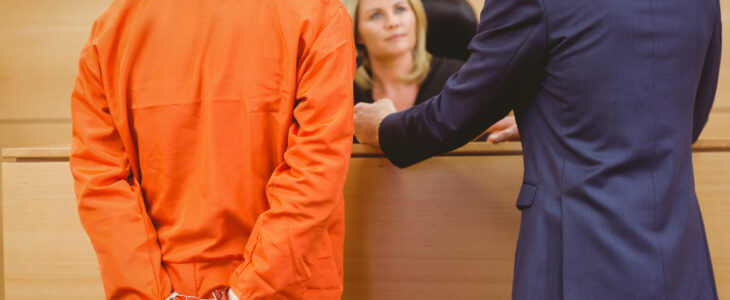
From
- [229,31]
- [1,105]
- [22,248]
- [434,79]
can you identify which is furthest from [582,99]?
[1,105]

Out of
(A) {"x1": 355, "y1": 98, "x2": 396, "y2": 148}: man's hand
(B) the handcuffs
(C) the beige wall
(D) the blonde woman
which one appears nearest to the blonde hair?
(D) the blonde woman

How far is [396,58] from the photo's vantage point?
1.97 meters

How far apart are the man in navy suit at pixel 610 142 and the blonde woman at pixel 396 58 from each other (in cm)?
125

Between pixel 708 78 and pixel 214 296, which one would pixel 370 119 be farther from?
pixel 708 78

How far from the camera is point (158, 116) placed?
0.66 metres

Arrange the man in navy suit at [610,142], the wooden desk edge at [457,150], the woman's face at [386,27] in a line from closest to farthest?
the man in navy suit at [610,142]
the wooden desk edge at [457,150]
the woman's face at [386,27]

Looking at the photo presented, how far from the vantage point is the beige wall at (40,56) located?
77.5 inches

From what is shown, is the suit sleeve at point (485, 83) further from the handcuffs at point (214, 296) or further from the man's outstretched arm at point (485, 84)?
the handcuffs at point (214, 296)

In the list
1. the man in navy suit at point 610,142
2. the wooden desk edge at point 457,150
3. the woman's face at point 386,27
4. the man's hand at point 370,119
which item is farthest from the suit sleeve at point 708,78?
the woman's face at point 386,27

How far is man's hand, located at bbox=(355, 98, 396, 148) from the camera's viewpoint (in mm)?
909

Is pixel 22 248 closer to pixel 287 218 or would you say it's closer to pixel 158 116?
pixel 158 116

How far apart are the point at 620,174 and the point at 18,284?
1.09m

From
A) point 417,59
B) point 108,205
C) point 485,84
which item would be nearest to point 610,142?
point 485,84

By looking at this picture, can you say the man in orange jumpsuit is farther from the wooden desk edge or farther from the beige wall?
the beige wall
